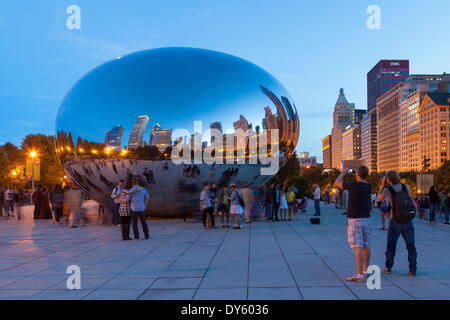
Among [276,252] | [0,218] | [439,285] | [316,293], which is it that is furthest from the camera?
[0,218]

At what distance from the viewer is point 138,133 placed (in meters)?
16.7

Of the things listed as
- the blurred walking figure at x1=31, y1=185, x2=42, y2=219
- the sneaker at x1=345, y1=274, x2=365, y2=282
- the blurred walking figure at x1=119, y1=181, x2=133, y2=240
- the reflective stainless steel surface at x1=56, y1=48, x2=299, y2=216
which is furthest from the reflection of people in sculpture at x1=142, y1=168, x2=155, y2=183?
the sneaker at x1=345, y1=274, x2=365, y2=282

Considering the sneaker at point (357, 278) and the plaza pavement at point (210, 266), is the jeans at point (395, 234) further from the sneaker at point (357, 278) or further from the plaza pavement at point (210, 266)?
the sneaker at point (357, 278)

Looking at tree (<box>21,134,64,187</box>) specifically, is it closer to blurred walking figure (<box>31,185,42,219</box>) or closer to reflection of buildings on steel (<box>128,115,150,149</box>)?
blurred walking figure (<box>31,185,42,219</box>)

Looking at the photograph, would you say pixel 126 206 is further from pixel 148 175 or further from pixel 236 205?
pixel 148 175

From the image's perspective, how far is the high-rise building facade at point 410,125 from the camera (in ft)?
564

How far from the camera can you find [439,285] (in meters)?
6.71

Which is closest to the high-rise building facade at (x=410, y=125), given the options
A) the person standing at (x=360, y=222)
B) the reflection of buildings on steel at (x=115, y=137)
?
the reflection of buildings on steel at (x=115, y=137)

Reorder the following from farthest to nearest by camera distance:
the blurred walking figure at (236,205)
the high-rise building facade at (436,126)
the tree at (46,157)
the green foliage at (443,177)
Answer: the high-rise building facade at (436,126) → the green foliage at (443,177) → the tree at (46,157) → the blurred walking figure at (236,205)

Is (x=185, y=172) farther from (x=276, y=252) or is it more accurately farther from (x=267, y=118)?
(x=276, y=252)

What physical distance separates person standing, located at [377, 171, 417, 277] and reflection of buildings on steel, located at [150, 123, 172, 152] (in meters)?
9.91

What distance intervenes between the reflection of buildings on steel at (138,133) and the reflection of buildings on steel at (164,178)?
596 millimetres
